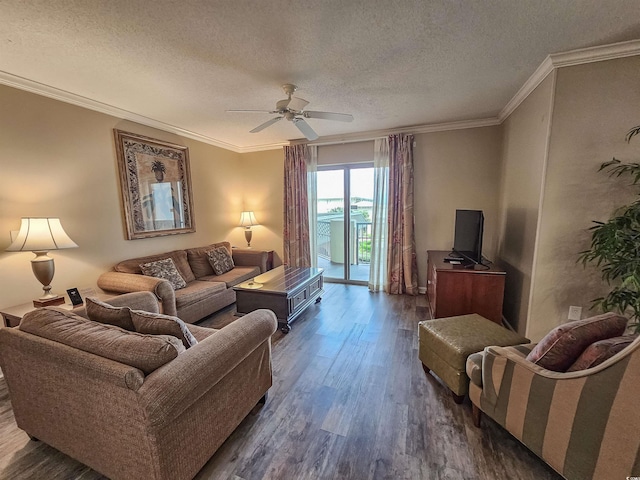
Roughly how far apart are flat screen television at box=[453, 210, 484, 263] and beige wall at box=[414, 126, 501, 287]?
2.23 feet

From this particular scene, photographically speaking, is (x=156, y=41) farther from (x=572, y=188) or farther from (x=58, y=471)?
(x=572, y=188)

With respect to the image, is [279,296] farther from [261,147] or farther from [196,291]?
[261,147]

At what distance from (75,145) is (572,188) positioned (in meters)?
4.60

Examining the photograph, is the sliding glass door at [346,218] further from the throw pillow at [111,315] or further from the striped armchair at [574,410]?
the throw pillow at [111,315]

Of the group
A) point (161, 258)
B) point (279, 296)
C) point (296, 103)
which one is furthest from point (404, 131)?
point (161, 258)

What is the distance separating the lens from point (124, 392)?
1076 millimetres

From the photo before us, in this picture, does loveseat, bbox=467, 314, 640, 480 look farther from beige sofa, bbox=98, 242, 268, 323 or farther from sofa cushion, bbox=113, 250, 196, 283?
sofa cushion, bbox=113, 250, 196, 283

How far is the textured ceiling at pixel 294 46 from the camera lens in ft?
4.98

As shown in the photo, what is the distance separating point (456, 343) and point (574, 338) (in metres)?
0.67

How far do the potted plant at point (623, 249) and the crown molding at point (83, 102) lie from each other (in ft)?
15.1

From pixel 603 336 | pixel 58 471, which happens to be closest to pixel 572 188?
pixel 603 336

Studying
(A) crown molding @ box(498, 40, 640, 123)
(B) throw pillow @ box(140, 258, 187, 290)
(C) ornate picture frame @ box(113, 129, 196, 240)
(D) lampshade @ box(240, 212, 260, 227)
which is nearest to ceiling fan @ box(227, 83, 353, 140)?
(A) crown molding @ box(498, 40, 640, 123)

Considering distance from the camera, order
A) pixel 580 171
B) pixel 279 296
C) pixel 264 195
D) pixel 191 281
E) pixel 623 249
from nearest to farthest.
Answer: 1. pixel 623 249
2. pixel 580 171
3. pixel 279 296
4. pixel 191 281
5. pixel 264 195

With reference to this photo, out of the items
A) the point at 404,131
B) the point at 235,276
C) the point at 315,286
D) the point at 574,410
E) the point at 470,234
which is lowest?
the point at 315,286
